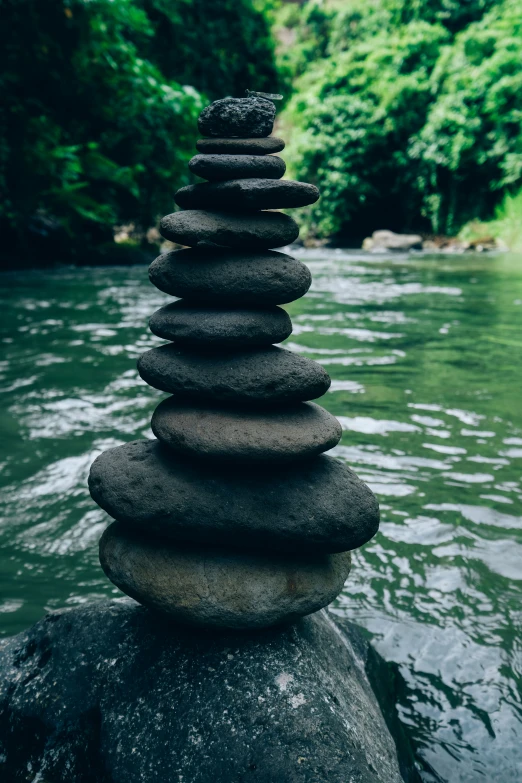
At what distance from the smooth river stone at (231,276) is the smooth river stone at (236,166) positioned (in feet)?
1.04

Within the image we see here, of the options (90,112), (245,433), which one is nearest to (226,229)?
(245,433)

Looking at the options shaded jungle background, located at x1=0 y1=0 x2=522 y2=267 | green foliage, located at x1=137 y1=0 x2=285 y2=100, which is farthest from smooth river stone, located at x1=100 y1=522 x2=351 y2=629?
green foliage, located at x1=137 y1=0 x2=285 y2=100

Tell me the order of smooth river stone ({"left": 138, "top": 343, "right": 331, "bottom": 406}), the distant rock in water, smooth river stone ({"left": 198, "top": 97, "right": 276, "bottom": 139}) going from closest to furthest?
smooth river stone ({"left": 138, "top": 343, "right": 331, "bottom": 406})
smooth river stone ({"left": 198, "top": 97, "right": 276, "bottom": 139})
the distant rock in water

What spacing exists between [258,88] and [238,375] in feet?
83.8

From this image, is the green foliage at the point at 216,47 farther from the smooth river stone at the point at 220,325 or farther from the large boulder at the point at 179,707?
the large boulder at the point at 179,707

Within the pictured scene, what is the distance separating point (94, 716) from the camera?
232 centimetres

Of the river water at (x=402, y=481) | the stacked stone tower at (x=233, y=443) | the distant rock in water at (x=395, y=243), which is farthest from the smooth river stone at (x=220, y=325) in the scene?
the distant rock in water at (x=395, y=243)

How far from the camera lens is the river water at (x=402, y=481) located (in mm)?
3152

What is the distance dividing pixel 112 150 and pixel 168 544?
1646 centimetres

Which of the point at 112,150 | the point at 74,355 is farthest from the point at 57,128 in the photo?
the point at 74,355

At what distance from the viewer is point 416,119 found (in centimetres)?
3003

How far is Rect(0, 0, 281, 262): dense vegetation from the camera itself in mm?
10344

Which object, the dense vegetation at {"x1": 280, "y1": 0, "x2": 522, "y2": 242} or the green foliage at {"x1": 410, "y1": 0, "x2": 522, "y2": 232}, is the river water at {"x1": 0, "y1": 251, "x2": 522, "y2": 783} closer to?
the green foliage at {"x1": 410, "y1": 0, "x2": 522, "y2": 232}

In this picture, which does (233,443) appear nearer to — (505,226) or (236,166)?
(236,166)
